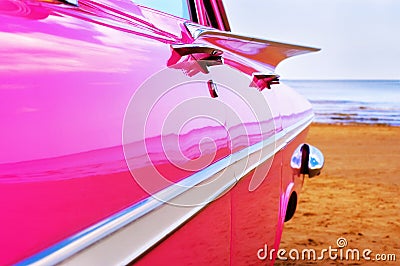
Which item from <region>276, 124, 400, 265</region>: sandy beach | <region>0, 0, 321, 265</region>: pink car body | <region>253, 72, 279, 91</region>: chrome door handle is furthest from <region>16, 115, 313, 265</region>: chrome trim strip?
<region>276, 124, 400, 265</region>: sandy beach

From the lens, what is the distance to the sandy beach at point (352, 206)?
176 inches

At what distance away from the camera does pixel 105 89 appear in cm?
91

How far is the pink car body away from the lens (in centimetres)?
68

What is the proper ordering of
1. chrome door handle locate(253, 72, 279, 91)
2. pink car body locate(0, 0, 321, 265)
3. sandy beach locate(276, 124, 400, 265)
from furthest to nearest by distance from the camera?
sandy beach locate(276, 124, 400, 265) → chrome door handle locate(253, 72, 279, 91) → pink car body locate(0, 0, 321, 265)

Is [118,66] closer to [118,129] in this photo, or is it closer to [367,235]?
[118,129]

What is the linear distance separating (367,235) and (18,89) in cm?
437

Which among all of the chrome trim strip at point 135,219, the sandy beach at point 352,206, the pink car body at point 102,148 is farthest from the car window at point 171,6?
the sandy beach at point 352,206

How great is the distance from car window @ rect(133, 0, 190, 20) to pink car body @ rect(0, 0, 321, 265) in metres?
0.05

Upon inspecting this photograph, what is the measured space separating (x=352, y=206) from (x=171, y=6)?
4.40 m

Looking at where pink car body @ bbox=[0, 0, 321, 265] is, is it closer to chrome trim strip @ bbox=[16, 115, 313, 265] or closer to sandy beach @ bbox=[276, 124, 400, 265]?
chrome trim strip @ bbox=[16, 115, 313, 265]

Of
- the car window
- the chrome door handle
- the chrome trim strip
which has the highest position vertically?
the car window

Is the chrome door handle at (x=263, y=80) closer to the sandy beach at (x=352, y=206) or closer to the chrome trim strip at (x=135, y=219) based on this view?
the chrome trim strip at (x=135, y=219)

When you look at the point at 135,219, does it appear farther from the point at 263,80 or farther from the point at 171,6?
the point at 263,80

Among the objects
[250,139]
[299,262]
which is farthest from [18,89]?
[299,262]
